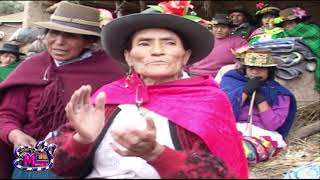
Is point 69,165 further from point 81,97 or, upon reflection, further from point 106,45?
point 106,45

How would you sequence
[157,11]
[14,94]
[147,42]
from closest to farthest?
[147,42], [157,11], [14,94]

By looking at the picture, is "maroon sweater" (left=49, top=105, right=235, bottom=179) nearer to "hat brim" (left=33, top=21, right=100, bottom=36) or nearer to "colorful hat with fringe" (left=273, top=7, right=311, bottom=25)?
"hat brim" (left=33, top=21, right=100, bottom=36)

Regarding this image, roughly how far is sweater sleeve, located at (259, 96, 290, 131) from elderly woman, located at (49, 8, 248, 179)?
193cm

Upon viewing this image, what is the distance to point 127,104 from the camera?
2309mm

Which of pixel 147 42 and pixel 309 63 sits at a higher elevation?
pixel 147 42

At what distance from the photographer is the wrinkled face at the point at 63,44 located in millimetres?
3133

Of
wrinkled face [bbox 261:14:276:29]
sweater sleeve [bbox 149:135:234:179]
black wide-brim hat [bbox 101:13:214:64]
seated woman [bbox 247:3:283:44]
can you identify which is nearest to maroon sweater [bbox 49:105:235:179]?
sweater sleeve [bbox 149:135:234:179]

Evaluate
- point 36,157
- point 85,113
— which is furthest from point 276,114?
point 85,113

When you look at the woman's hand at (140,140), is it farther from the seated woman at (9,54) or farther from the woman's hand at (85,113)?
the seated woman at (9,54)

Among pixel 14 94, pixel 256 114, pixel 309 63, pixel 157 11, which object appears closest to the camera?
pixel 157 11

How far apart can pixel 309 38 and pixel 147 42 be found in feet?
11.9

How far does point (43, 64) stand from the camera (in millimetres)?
3146

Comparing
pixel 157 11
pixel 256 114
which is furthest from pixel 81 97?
pixel 256 114

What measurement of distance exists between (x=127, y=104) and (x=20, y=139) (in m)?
0.85
